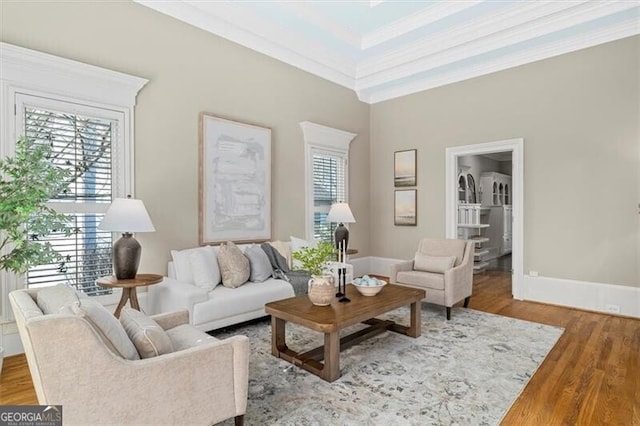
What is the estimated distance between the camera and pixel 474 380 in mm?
2639

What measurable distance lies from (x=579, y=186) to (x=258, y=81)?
4567mm

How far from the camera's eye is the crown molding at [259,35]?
13.6 feet

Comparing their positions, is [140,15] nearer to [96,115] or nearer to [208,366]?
[96,115]

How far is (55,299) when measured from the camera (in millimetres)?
1773

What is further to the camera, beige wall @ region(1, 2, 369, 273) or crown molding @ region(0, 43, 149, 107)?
beige wall @ region(1, 2, 369, 273)

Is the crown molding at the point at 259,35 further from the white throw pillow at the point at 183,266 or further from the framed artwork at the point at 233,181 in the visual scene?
the white throw pillow at the point at 183,266

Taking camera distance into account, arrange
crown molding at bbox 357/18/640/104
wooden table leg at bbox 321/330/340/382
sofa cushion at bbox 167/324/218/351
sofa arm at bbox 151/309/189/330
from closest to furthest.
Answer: sofa cushion at bbox 167/324/218/351 < sofa arm at bbox 151/309/189/330 < wooden table leg at bbox 321/330/340/382 < crown molding at bbox 357/18/640/104

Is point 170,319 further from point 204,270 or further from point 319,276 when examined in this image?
point 204,270

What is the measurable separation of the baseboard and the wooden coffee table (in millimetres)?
2497

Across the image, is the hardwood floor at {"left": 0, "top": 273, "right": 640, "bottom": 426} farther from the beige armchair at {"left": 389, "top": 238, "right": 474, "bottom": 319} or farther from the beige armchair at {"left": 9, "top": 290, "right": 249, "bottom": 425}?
the beige armchair at {"left": 9, "top": 290, "right": 249, "bottom": 425}

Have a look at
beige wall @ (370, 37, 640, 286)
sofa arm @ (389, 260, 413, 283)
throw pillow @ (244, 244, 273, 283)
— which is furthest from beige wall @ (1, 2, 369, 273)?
beige wall @ (370, 37, 640, 286)

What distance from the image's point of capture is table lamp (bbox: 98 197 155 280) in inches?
123

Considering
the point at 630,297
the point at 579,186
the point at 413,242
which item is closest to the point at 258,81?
the point at 413,242

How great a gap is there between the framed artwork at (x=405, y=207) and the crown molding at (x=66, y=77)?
445cm
